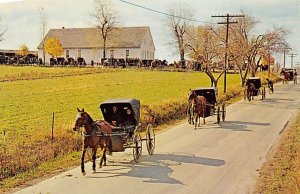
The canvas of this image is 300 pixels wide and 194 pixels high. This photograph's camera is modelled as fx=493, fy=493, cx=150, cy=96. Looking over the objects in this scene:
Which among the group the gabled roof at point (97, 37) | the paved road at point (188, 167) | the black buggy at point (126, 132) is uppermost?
the gabled roof at point (97, 37)

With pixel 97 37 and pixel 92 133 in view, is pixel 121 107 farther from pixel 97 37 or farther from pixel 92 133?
pixel 97 37

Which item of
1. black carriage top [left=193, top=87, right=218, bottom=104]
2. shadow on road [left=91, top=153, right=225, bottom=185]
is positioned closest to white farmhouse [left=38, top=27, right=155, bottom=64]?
black carriage top [left=193, top=87, right=218, bottom=104]

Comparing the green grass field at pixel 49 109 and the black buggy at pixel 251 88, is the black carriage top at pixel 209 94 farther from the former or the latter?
the black buggy at pixel 251 88

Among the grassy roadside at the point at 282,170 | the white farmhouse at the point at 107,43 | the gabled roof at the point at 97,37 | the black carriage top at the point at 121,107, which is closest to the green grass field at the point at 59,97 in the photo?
the black carriage top at the point at 121,107

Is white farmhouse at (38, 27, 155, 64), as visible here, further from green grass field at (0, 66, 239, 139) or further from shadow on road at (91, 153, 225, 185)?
shadow on road at (91, 153, 225, 185)

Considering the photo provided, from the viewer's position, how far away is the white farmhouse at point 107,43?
102500 mm

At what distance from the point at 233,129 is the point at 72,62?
64946mm

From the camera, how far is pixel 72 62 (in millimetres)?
86250

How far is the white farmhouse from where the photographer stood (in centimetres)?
10250

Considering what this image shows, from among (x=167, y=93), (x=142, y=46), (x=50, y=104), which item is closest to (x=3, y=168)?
(x=50, y=104)

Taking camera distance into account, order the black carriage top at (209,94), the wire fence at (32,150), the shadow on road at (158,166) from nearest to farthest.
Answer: the shadow on road at (158,166)
the wire fence at (32,150)
the black carriage top at (209,94)

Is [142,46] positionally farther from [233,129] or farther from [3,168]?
[3,168]

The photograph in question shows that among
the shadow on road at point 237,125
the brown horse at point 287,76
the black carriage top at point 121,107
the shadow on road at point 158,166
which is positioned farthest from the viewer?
the brown horse at point 287,76

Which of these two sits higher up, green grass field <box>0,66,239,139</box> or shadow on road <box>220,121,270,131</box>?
green grass field <box>0,66,239,139</box>
